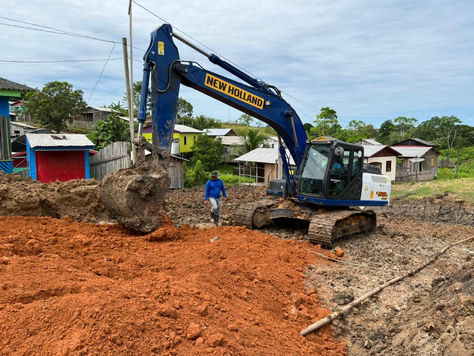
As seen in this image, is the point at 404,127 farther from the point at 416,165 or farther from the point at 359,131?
the point at 416,165

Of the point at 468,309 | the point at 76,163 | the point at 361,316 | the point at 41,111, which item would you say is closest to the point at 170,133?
the point at 361,316

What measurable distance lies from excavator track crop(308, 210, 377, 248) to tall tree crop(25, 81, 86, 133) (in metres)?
31.0

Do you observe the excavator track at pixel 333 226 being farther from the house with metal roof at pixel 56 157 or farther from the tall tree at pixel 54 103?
the tall tree at pixel 54 103

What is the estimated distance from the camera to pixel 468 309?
4457 mm

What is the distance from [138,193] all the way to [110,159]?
11466mm

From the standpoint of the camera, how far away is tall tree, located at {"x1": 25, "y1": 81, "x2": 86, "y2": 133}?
3244 cm

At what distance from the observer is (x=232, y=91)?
8.14m

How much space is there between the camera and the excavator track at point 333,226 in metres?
7.82

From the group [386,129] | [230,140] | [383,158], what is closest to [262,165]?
[383,158]

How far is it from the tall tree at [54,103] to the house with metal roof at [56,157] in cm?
1721

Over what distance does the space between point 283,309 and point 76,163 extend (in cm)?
1516

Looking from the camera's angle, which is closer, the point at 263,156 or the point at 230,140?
the point at 263,156

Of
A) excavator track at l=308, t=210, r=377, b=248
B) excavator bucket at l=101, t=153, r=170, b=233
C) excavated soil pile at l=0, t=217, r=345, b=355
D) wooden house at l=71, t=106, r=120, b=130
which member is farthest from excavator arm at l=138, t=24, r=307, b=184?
wooden house at l=71, t=106, r=120, b=130

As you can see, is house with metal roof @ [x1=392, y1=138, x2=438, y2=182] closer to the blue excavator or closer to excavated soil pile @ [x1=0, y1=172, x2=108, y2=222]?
the blue excavator
